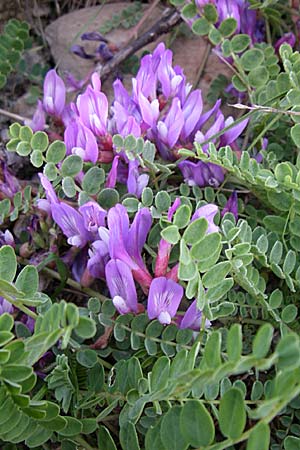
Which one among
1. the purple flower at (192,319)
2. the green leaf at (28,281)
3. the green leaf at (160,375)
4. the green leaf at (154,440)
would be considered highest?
the green leaf at (28,281)

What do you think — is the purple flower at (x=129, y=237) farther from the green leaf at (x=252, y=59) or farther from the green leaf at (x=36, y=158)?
the green leaf at (x=252, y=59)

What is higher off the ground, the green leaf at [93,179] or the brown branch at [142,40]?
the green leaf at [93,179]

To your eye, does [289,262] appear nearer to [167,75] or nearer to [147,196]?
→ [147,196]

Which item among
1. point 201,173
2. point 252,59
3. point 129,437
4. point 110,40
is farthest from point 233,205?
point 110,40

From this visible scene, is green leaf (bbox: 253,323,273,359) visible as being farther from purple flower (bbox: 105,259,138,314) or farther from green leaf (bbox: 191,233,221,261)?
purple flower (bbox: 105,259,138,314)

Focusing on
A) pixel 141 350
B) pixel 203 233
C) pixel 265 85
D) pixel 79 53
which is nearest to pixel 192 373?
pixel 203 233

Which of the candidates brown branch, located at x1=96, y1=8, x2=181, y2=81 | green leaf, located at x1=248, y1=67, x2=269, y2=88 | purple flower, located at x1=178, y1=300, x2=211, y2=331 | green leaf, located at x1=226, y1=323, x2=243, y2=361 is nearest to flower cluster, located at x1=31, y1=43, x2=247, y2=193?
green leaf, located at x1=248, y1=67, x2=269, y2=88

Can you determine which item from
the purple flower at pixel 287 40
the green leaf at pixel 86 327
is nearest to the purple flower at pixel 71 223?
the green leaf at pixel 86 327
